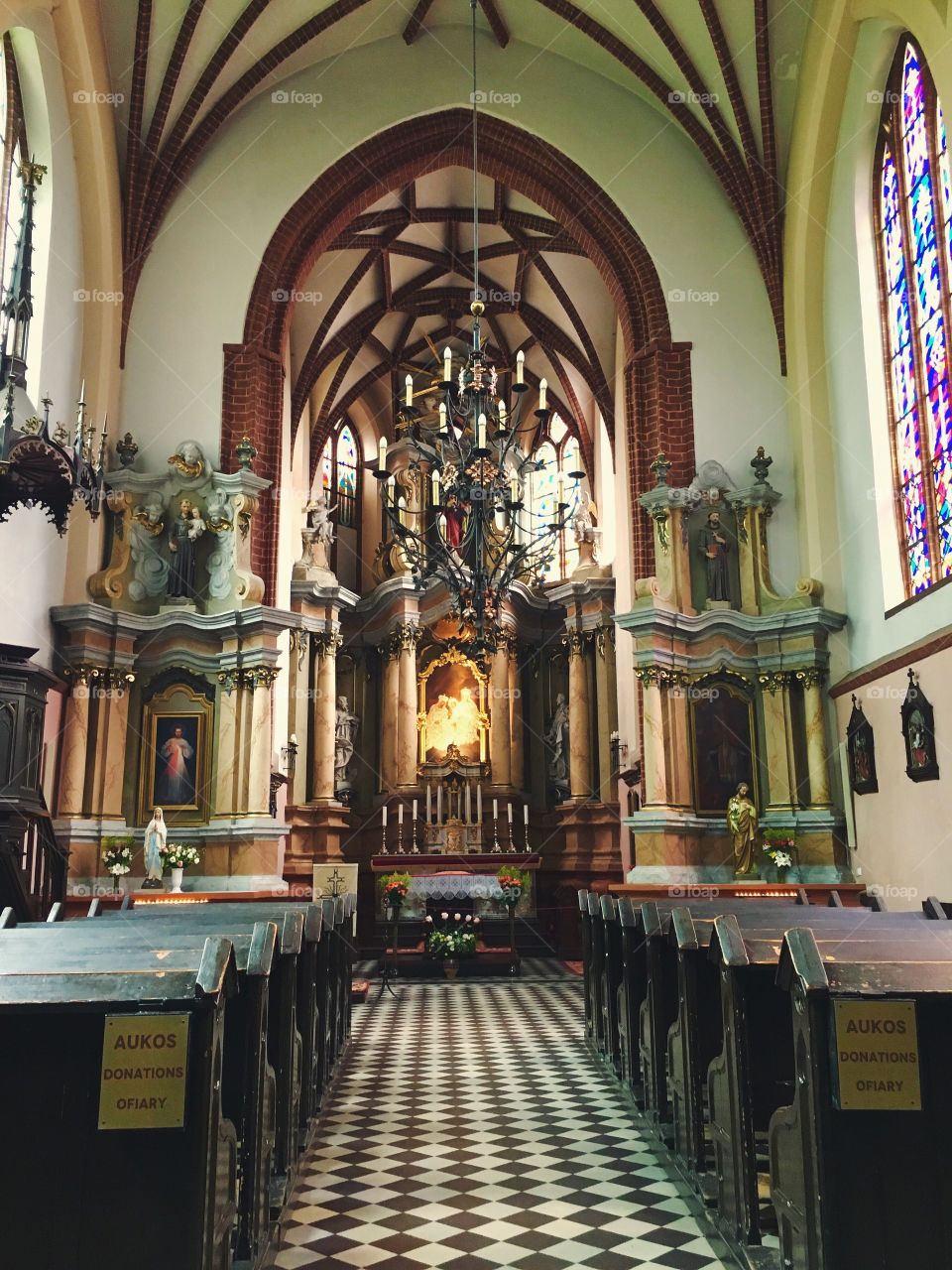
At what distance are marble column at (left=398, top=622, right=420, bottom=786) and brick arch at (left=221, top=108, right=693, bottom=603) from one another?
5.72 m

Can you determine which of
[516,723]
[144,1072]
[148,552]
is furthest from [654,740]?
[144,1072]

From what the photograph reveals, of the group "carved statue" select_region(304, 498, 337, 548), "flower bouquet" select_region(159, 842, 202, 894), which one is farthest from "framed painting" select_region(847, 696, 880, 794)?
"carved statue" select_region(304, 498, 337, 548)

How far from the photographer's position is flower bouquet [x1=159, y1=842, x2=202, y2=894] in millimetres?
12828

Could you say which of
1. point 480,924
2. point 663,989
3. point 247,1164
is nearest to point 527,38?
point 480,924

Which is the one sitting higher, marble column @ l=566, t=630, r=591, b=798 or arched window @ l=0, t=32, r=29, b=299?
arched window @ l=0, t=32, r=29, b=299

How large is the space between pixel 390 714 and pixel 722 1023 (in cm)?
1618

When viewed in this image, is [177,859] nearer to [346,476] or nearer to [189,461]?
[189,461]

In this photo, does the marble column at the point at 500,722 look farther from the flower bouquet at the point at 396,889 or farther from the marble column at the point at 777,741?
the marble column at the point at 777,741

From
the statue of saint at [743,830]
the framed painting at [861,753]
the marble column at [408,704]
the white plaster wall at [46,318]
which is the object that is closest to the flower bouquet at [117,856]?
the white plaster wall at [46,318]

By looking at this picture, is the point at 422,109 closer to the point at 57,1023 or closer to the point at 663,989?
the point at 663,989

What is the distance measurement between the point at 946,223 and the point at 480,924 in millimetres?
11529

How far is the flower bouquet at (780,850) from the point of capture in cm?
1334

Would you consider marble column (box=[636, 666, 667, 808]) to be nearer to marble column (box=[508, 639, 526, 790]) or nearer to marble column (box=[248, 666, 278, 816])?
marble column (box=[248, 666, 278, 816])

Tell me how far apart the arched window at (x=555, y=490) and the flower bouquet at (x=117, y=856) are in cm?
1131
